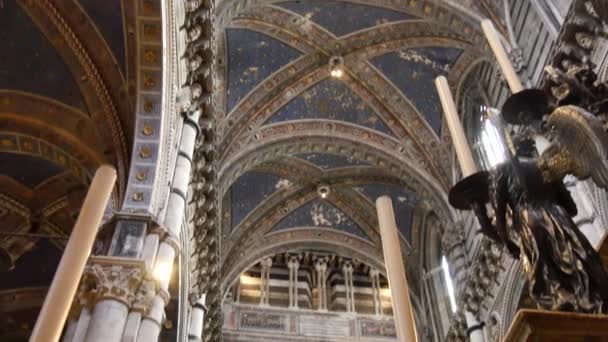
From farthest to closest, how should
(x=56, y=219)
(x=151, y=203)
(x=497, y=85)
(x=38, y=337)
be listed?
(x=497, y=85)
(x=56, y=219)
(x=151, y=203)
(x=38, y=337)

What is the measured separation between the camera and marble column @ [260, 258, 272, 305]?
1548cm

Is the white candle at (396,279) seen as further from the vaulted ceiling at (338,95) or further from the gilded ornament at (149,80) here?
the vaulted ceiling at (338,95)

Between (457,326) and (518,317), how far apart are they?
1003 centimetres

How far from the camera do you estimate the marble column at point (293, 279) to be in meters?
15.5

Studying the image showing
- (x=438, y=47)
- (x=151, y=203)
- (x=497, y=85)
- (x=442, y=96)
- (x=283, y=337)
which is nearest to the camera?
(x=442, y=96)

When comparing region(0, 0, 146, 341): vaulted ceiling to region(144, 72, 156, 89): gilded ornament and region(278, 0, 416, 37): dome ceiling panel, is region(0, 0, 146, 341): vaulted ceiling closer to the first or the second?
region(144, 72, 156, 89): gilded ornament

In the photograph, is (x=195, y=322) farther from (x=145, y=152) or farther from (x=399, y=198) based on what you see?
(x=399, y=198)

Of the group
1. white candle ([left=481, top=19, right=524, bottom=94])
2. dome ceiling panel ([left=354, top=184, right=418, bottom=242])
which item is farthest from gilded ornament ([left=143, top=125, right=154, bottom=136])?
dome ceiling panel ([left=354, top=184, right=418, bottom=242])

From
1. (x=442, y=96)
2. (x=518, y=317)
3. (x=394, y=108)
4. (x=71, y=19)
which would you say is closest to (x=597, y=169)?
(x=518, y=317)

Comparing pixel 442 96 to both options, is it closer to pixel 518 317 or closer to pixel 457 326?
pixel 518 317

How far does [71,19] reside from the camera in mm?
7078

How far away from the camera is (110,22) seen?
22.8 feet

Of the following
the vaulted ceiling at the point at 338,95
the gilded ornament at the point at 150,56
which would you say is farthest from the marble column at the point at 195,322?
the gilded ornament at the point at 150,56

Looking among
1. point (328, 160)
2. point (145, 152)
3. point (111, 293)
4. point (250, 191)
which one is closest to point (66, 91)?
point (145, 152)
